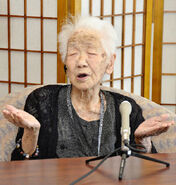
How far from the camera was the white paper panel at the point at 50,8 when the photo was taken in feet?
9.54

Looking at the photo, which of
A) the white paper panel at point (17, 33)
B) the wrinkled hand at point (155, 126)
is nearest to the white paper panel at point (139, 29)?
the white paper panel at point (17, 33)

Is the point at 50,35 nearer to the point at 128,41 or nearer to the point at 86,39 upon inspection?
the point at 128,41

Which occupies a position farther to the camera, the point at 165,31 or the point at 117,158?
the point at 165,31

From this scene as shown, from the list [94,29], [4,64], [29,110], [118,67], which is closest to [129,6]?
[118,67]

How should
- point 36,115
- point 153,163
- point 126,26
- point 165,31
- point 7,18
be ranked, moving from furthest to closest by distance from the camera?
point 165,31 < point 126,26 < point 7,18 < point 36,115 < point 153,163

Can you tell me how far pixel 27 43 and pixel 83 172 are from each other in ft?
6.13

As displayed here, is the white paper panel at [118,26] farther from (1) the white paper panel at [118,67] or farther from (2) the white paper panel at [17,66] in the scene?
(2) the white paper panel at [17,66]

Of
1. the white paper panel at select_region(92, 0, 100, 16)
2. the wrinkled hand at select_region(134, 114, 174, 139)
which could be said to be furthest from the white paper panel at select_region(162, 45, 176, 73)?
the wrinkled hand at select_region(134, 114, 174, 139)

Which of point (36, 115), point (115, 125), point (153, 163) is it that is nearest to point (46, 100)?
point (36, 115)

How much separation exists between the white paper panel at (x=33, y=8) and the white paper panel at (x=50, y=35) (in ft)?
0.29

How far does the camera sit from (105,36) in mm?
1940

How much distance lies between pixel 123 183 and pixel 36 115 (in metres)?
0.75

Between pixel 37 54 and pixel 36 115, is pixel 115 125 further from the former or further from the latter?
pixel 37 54

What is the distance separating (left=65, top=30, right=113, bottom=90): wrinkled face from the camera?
6.21 feet
